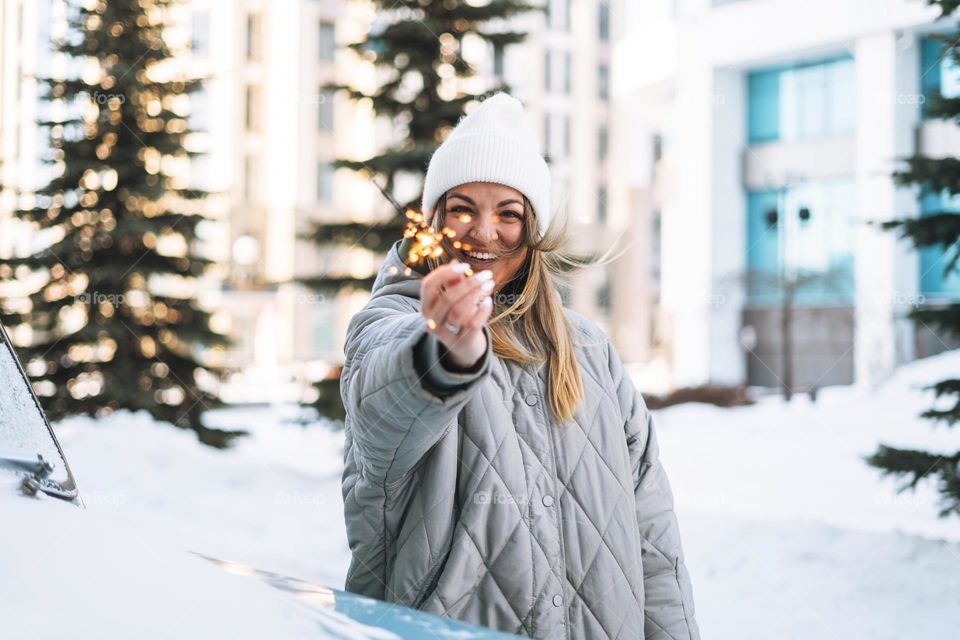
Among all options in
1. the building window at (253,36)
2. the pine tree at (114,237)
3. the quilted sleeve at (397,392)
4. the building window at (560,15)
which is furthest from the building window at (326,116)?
the quilted sleeve at (397,392)

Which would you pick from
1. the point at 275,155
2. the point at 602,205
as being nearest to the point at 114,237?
the point at 275,155

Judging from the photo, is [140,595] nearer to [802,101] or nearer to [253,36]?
[802,101]

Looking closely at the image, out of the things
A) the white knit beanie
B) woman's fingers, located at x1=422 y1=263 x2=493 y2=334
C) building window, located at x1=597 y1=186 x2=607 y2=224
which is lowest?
woman's fingers, located at x1=422 y1=263 x2=493 y2=334

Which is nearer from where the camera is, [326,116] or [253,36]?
[253,36]

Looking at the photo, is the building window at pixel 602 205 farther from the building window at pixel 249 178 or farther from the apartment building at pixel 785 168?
the building window at pixel 249 178

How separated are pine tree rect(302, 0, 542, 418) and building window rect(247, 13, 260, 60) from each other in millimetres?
29687

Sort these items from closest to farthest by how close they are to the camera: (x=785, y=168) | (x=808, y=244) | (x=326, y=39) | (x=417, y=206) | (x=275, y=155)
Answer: (x=417, y=206)
(x=808, y=244)
(x=785, y=168)
(x=275, y=155)
(x=326, y=39)

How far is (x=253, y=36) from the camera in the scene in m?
38.9

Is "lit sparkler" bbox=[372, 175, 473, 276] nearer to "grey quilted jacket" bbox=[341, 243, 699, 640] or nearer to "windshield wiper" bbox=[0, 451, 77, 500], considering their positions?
"grey quilted jacket" bbox=[341, 243, 699, 640]

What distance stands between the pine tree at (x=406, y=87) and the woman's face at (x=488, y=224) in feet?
26.6

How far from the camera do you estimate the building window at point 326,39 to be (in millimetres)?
39312

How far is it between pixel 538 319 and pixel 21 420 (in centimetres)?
117

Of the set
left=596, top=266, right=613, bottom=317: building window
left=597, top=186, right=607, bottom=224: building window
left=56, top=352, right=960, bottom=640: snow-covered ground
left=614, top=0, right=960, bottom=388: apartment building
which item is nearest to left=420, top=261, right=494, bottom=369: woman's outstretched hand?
left=56, top=352, right=960, bottom=640: snow-covered ground

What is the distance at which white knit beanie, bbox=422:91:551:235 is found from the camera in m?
2.31
